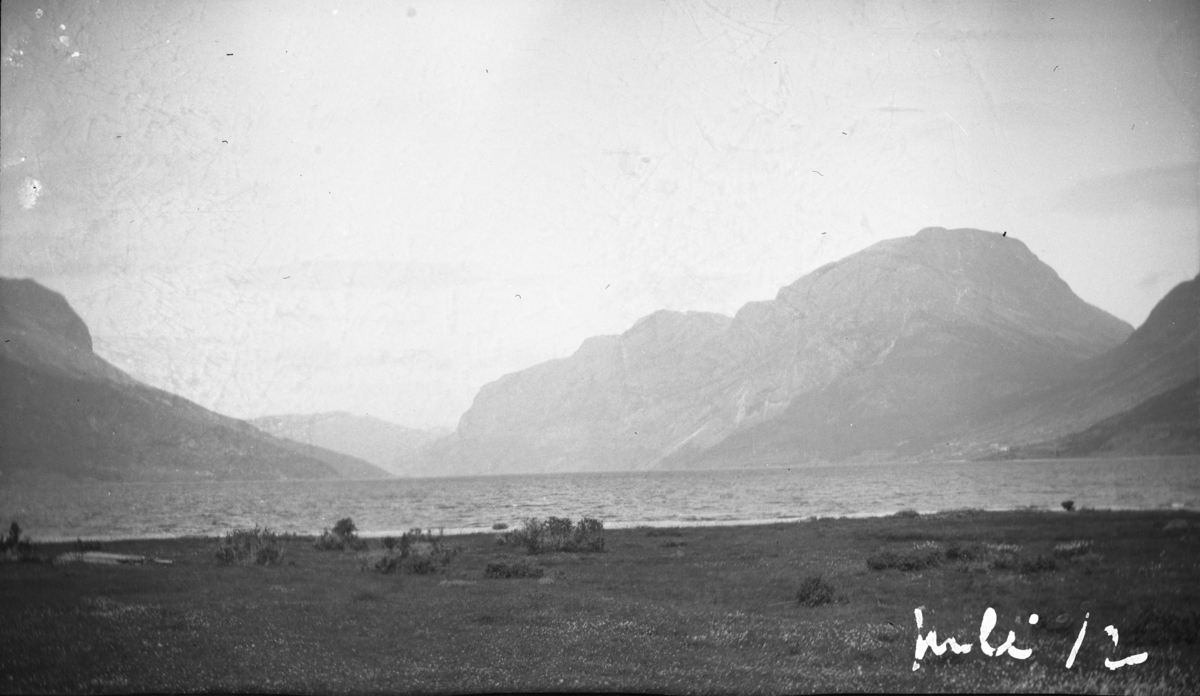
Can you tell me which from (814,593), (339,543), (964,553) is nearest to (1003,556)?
(964,553)

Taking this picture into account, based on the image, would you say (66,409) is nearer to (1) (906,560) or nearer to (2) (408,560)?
(2) (408,560)

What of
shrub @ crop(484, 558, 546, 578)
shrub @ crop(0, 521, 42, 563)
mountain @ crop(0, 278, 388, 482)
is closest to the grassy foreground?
shrub @ crop(484, 558, 546, 578)

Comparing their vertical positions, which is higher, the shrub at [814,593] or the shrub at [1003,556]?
the shrub at [1003,556]

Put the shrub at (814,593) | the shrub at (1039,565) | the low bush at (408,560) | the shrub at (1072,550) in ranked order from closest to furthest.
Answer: the shrub at (814,593), the shrub at (1039,565), the low bush at (408,560), the shrub at (1072,550)

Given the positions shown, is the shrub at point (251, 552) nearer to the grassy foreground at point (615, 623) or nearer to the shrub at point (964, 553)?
the grassy foreground at point (615, 623)

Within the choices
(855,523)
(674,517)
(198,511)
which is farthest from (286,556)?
(198,511)

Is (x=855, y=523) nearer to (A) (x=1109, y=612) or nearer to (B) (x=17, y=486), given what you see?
(A) (x=1109, y=612)

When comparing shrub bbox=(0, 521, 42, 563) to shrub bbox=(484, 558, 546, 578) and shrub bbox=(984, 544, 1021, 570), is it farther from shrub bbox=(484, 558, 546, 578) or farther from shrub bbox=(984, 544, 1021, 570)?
shrub bbox=(984, 544, 1021, 570)

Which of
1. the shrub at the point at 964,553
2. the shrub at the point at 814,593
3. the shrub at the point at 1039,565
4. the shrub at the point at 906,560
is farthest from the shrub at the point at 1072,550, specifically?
the shrub at the point at 814,593
